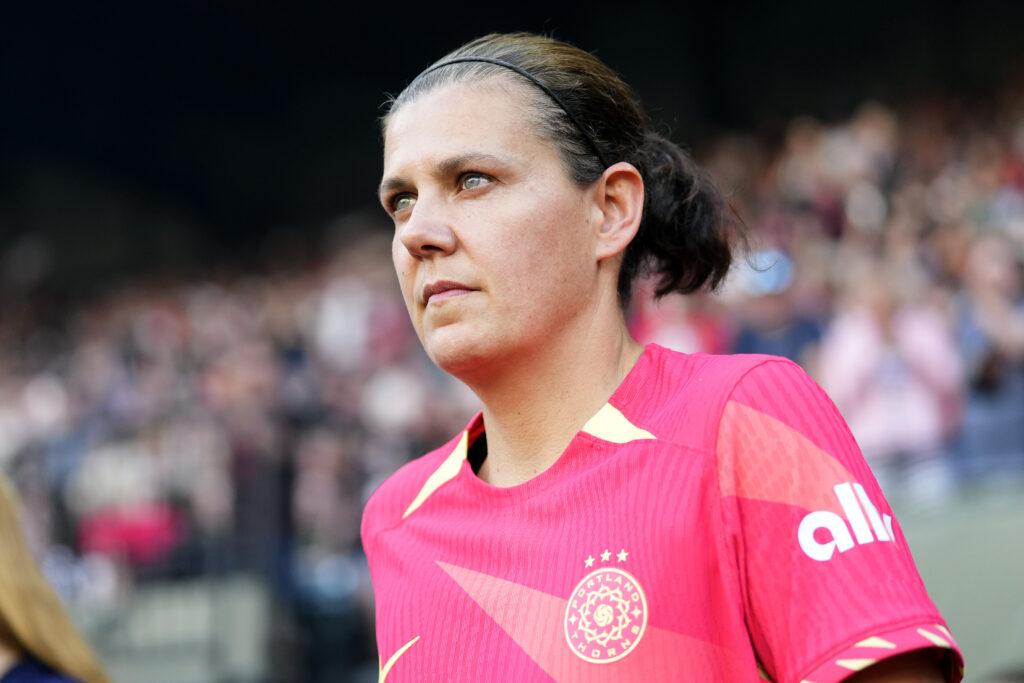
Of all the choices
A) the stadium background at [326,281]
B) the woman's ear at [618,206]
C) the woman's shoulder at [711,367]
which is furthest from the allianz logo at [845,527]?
the stadium background at [326,281]

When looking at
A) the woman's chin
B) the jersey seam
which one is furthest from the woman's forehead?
the jersey seam

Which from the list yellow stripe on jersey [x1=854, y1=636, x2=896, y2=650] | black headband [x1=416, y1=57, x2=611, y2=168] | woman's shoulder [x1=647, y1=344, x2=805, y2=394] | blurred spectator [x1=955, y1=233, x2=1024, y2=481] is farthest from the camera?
blurred spectator [x1=955, y1=233, x2=1024, y2=481]

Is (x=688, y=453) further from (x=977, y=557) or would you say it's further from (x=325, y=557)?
(x=325, y=557)

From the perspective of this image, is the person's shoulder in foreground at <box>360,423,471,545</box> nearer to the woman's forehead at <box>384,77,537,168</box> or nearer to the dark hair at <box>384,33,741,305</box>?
the dark hair at <box>384,33,741,305</box>

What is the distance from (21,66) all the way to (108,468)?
5935 millimetres

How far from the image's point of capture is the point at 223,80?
13500 mm

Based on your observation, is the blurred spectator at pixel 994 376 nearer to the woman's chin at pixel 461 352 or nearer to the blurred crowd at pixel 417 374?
the blurred crowd at pixel 417 374

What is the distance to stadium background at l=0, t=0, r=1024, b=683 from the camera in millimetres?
6262

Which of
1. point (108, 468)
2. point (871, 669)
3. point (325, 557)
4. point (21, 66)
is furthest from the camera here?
point (21, 66)

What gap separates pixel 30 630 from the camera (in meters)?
3.10

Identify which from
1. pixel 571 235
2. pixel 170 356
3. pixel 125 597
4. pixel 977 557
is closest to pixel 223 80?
pixel 170 356

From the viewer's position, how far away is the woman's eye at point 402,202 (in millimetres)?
2176

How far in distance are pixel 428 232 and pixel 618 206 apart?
37 centimetres

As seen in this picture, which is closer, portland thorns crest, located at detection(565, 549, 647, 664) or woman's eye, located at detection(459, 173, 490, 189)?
portland thorns crest, located at detection(565, 549, 647, 664)
